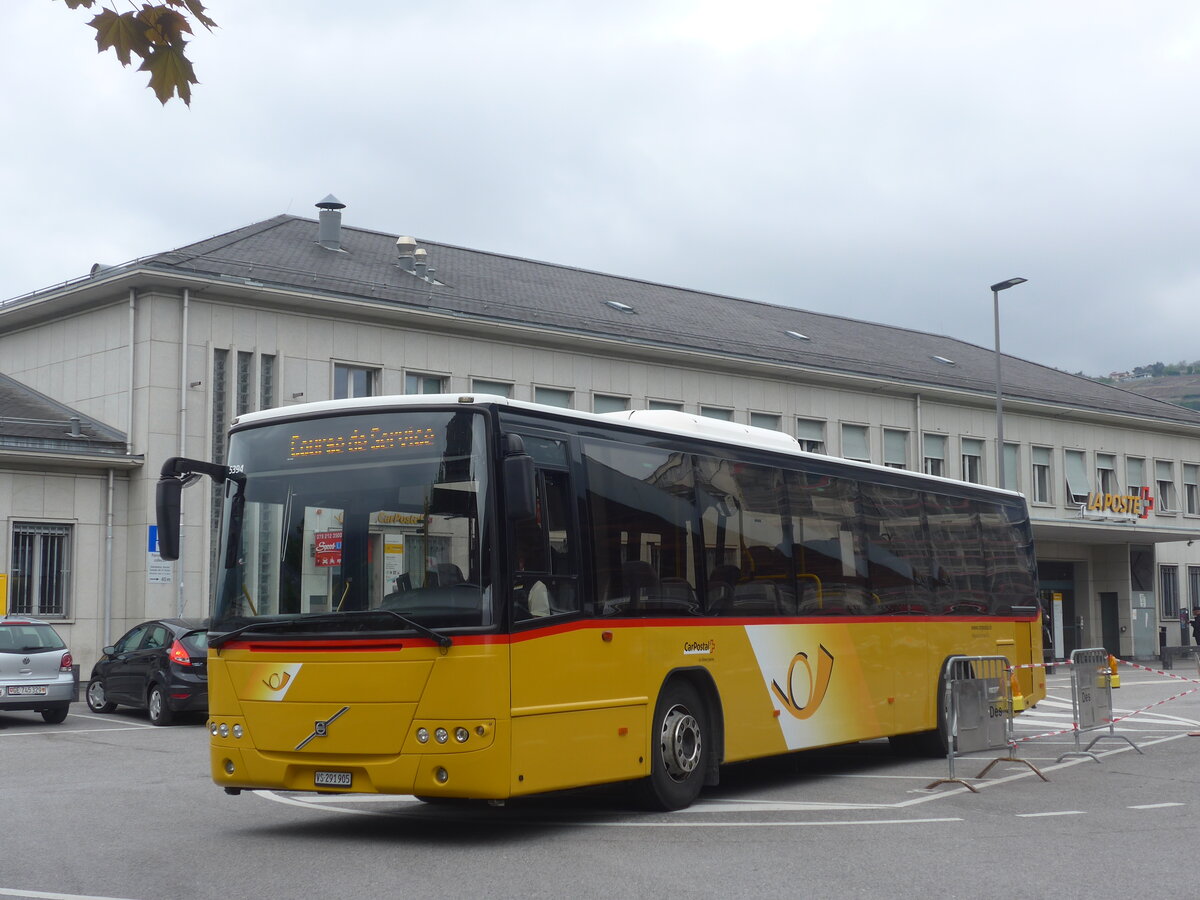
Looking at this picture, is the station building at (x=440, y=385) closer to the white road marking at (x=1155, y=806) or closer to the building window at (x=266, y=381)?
the building window at (x=266, y=381)

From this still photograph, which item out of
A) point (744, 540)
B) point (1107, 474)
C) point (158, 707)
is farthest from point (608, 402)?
point (744, 540)

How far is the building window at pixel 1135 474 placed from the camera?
54.6m

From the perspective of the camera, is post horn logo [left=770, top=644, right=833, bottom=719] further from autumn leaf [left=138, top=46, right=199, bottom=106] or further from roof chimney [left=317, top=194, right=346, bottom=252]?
roof chimney [left=317, top=194, right=346, bottom=252]

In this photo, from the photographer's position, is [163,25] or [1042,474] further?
[1042,474]

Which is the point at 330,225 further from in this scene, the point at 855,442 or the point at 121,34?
the point at 121,34

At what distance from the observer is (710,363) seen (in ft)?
133

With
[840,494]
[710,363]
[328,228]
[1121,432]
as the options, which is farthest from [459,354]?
[1121,432]

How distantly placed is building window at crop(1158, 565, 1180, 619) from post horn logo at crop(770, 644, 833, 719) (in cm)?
4493

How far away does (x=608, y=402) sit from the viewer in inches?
1518

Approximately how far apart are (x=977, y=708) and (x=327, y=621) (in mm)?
7376

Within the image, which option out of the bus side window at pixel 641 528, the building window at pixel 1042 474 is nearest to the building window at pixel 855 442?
the building window at pixel 1042 474

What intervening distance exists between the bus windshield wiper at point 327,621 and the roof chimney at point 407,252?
28.5 metres

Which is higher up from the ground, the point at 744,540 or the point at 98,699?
the point at 744,540

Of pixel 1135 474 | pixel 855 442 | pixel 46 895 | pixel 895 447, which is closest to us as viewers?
pixel 46 895
